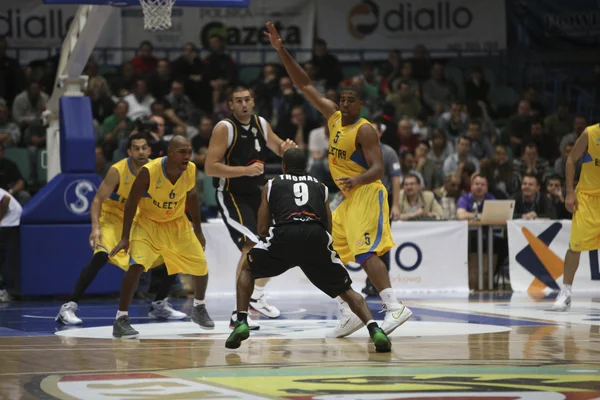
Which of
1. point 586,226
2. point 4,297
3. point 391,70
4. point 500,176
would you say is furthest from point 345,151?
point 391,70

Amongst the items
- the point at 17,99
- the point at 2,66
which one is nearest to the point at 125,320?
the point at 17,99

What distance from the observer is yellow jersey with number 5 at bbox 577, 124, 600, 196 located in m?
11.7

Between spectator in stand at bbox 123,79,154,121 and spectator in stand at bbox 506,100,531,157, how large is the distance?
21.0 ft

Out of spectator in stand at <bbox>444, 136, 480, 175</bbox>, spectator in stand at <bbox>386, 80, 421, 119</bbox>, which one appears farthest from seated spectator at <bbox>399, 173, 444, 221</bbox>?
spectator in stand at <bbox>386, 80, 421, 119</bbox>

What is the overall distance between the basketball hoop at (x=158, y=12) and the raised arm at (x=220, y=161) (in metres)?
2.44

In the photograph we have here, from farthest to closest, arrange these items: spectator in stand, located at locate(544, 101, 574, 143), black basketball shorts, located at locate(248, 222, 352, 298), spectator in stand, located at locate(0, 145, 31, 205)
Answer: spectator in stand, located at locate(544, 101, 574, 143)
spectator in stand, located at locate(0, 145, 31, 205)
black basketball shorts, located at locate(248, 222, 352, 298)

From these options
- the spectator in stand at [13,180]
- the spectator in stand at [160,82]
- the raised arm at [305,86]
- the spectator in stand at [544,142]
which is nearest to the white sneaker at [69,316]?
the raised arm at [305,86]

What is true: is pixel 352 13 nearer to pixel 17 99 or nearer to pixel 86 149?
pixel 17 99

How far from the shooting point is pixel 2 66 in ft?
62.7

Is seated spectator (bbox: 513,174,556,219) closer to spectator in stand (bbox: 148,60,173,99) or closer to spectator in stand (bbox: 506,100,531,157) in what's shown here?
spectator in stand (bbox: 506,100,531,157)

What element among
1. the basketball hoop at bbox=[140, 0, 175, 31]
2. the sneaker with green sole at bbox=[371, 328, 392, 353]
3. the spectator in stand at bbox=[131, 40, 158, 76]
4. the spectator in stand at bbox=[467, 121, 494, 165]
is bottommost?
the sneaker with green sole at bbox=[371, 328, 392, 353]

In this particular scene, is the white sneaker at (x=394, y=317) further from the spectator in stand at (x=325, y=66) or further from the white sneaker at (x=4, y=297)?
the spectator in stand at (x=325, y=66)

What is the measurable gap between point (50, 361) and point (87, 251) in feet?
20.1

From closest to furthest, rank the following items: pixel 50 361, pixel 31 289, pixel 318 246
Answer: pixel 50 361 → pixel 318 246 → pixel 31 289
